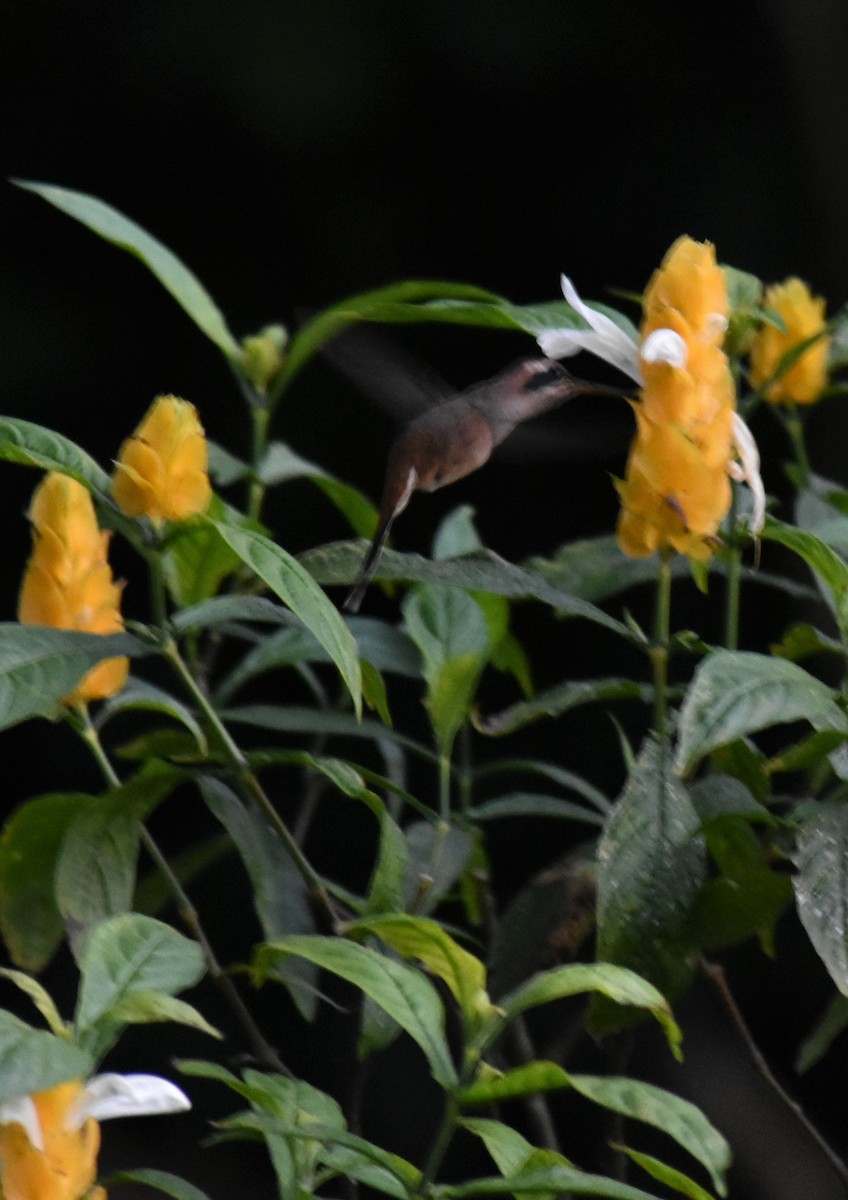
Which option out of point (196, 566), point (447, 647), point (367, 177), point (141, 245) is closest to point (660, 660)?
point (447, 647)

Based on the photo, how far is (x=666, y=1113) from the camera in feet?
1.79

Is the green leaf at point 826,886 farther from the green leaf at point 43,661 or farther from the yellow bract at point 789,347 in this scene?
the yellow bract at point 789,347

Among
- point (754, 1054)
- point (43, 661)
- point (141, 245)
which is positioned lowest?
point (754, 1054)

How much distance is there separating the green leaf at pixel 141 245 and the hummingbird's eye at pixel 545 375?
0.71 ft

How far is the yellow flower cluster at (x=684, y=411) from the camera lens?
1.96 feet

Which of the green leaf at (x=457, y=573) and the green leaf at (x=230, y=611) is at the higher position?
the green leaf at (x=457, y=573)

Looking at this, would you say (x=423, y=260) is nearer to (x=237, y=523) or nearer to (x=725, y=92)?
(x=725, y=92)

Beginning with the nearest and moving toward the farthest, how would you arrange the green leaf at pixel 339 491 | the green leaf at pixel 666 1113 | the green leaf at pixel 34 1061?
the green leaf at pixel 34 1061 < the green leaf at pixel 666 1113 < the green leaf at pixel 339 491

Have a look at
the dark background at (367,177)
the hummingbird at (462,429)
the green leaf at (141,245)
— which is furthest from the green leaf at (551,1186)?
the dark background at (367,177)

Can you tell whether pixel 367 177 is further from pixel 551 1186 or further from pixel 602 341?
pixel 551 1186

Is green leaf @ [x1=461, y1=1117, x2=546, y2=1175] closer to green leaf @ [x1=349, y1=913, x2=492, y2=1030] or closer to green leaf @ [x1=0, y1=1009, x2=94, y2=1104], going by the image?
green leaf @ [x1=349, y1=913, x2=492, y2=1030]

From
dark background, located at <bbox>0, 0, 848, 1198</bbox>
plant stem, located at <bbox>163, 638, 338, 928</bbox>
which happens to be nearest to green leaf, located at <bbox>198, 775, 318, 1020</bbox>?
plant stem, located at <bbox>163, 638, 338, 928</bbox>

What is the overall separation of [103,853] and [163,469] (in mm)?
186

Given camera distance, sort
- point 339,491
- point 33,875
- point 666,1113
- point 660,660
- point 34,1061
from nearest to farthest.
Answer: point 34,1061 < point 666,1113 < point 660,660 < point 33,875 < point 339,491
